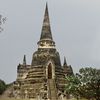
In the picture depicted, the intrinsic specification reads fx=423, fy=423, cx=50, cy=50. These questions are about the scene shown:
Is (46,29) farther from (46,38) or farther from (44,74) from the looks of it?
(44,74)

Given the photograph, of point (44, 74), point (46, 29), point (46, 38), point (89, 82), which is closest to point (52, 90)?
point (44, 74)

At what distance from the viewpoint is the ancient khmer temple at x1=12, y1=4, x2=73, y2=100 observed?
44.7m

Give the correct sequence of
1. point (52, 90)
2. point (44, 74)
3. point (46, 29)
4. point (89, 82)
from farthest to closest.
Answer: point (46, 29), point (44, 74), point (52, 90), point (89, 82)

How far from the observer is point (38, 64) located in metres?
48.2

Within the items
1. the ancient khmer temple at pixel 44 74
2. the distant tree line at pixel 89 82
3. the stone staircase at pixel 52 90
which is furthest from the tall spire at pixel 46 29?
the distant tree line at pixel 89 82

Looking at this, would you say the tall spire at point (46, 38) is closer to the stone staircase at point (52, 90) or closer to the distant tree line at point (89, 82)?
the stone staircase at point (52, 90)

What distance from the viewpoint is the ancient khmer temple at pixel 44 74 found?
147 ft

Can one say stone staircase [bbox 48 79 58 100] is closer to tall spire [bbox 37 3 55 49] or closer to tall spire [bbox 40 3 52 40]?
Result: tall spire [bbox 37 3 55 49]

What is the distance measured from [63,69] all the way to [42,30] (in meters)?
5.49

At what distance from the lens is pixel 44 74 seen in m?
47.1

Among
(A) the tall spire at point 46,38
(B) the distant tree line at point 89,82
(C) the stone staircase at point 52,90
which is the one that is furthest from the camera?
(A) the tall spire at point 46,38

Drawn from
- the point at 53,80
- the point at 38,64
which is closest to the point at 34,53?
the point at 38,64

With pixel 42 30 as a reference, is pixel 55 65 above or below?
below

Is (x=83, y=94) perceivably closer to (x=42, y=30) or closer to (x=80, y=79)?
(x=80, y=79)
